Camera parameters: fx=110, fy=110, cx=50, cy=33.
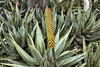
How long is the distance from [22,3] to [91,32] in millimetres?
3123

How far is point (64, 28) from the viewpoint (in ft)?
7.04

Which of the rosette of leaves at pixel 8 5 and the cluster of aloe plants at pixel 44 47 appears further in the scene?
the rosette of leaves at pixel 8 5

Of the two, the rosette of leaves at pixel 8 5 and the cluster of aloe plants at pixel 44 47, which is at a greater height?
the rosette of leaves at pixel 8 5

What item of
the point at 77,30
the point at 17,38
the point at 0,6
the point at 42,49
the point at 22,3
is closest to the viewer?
the point at 42,49

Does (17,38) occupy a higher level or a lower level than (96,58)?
higher

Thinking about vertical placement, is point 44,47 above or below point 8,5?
below

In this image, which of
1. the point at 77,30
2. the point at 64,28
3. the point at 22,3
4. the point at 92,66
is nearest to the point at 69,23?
the point at 64,28

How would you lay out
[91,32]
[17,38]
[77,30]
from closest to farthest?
[17,38] → [77,30] → [91,32]

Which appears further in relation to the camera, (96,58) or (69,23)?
(69,23)

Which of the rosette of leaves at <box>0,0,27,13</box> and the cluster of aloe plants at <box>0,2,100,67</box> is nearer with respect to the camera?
the cluster of aloe plants at <box>0,2,100,67</box>

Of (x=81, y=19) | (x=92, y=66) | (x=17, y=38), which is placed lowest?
(x=92, y=66)

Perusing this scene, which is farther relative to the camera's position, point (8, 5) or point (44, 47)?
point (8, 5)

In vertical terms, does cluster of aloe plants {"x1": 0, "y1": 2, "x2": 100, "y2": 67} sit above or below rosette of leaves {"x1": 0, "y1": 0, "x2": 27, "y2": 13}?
below

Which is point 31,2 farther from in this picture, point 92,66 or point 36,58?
point 92,66
